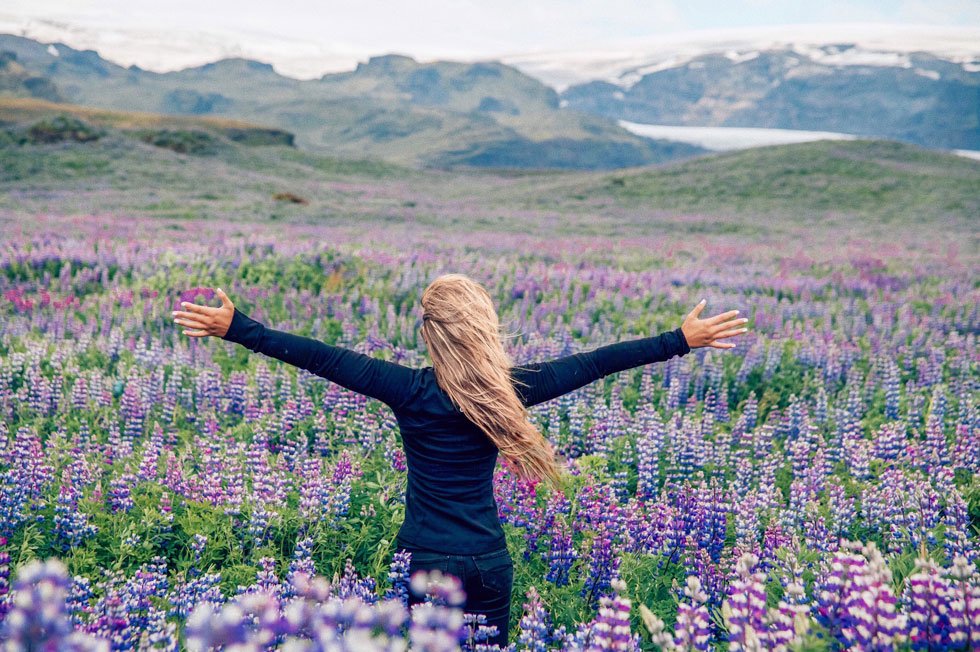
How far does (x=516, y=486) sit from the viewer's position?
478 cm

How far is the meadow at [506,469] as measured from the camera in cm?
257

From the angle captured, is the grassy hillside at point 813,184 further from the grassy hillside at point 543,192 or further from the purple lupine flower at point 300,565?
the purple lupine flower at point 300,565

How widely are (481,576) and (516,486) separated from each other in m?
1.46

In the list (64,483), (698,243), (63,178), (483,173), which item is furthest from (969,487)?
(483,173)

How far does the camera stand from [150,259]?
40.5ft

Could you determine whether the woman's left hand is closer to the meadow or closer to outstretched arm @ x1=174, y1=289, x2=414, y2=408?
outstretched arm @ x1=174, y1=289, x2=414, y2=408

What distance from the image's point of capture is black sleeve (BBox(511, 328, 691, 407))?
3.80 metres

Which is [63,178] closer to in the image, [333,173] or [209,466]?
[333,173]

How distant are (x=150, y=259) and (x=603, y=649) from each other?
11.8 metres

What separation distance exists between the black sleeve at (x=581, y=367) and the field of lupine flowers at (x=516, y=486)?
88 centimetres

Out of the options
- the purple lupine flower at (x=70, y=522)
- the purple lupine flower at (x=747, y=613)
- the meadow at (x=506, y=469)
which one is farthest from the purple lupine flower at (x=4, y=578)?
the purple lupine flower at (x=747, y=613)

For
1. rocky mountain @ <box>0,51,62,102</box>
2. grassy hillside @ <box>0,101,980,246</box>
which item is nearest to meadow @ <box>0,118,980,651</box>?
grassy hillside @ <box>0,101,980,246</box>

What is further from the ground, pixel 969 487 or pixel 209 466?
pixel 209 466

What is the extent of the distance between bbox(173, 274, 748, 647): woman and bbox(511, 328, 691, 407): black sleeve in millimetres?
157
